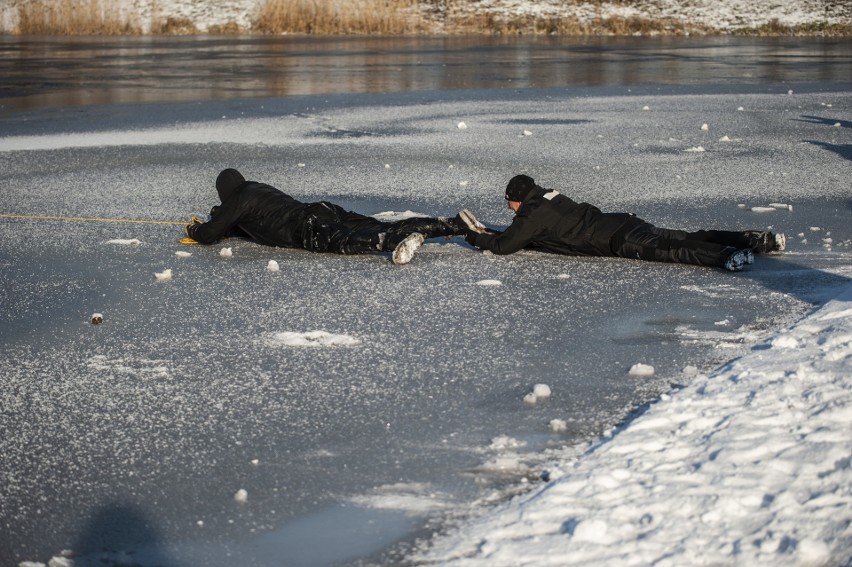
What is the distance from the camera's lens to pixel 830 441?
14.9 ft

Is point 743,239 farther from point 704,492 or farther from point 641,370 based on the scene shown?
point 704,492

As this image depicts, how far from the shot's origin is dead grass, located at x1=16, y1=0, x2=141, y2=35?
4219cm

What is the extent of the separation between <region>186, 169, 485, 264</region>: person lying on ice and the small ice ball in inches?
116

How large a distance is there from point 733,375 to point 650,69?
802 inches

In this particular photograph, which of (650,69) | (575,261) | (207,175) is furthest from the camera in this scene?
(650,69)

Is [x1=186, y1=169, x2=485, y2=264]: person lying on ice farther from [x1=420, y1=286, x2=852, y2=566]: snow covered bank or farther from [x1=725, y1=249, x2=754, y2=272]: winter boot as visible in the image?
[x1=420, y1=286, x2=852, y2=566]: snow covered bank

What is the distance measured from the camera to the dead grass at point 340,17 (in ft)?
131

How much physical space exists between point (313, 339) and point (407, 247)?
6.10 ft

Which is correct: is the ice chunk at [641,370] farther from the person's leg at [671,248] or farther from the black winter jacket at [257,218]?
the black winter jacket at [257,218]

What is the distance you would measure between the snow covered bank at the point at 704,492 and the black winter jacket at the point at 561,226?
3.00 m

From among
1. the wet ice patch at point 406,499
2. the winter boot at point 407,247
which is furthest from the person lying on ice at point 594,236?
the wet ice patch at point 406,499

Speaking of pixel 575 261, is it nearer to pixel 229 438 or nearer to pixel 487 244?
pixel 487 244

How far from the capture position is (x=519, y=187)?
823 cm

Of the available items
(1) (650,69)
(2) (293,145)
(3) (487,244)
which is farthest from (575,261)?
(1) (650,69)
